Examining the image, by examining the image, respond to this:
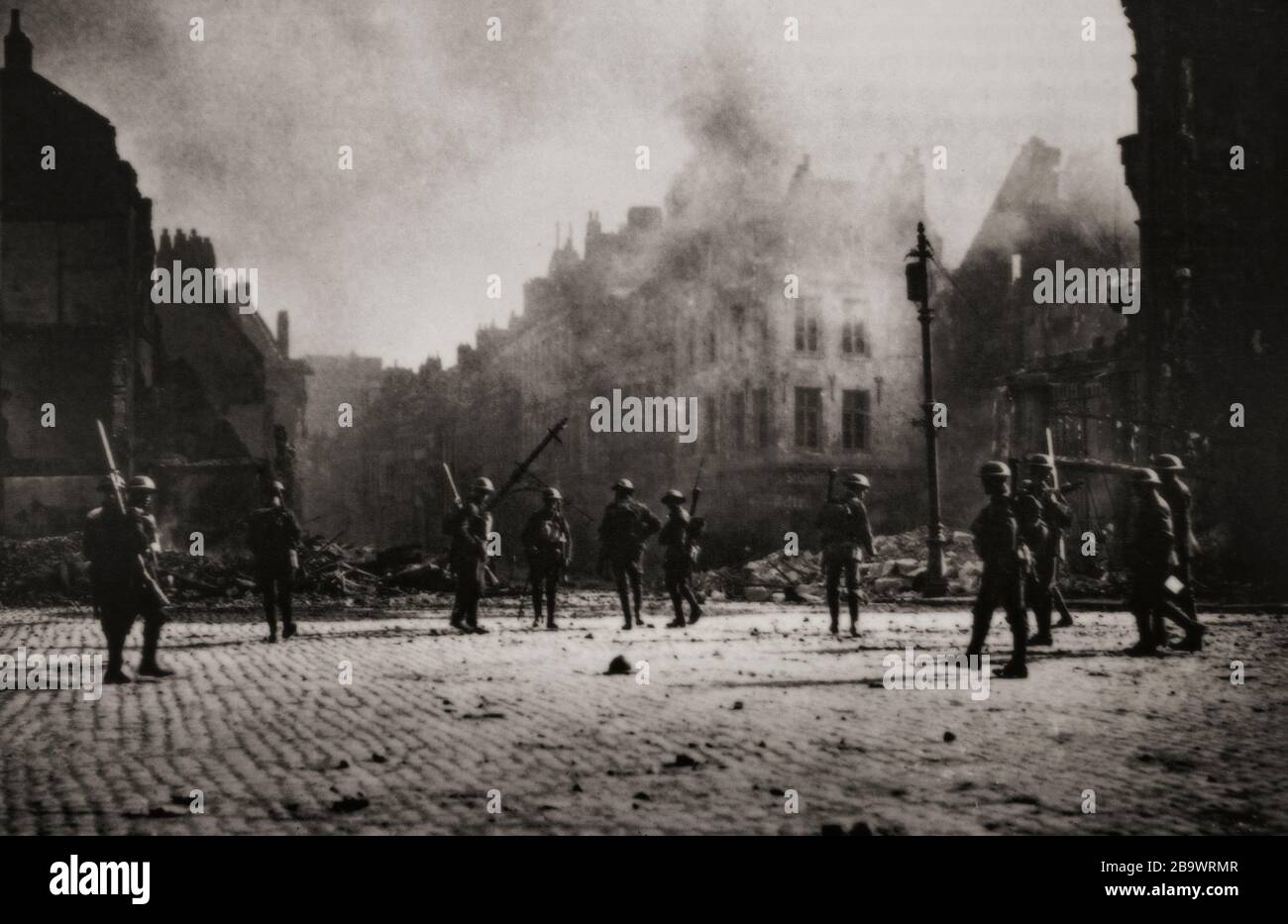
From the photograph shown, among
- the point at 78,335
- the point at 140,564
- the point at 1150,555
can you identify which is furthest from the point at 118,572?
the point at 1150,555

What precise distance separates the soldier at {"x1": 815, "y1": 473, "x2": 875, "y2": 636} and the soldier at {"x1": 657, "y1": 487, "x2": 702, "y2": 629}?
214 centimetres

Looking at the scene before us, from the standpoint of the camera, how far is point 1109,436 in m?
27.4

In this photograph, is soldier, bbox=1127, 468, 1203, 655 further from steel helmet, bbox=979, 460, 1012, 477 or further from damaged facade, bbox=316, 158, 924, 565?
damaged facade, bbox=316, 158, 924, 565

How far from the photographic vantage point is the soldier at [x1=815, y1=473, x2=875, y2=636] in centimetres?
1400

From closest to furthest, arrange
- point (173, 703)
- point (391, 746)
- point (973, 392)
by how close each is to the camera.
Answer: point (391, 746), point (173, 703), point (973, 392)

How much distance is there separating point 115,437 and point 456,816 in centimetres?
1188

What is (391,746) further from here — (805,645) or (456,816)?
(805,645)

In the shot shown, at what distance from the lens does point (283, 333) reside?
4272 cm

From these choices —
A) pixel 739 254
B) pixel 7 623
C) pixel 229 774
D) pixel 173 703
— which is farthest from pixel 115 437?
pixel 739 254

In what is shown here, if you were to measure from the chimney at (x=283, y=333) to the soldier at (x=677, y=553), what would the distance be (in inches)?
912

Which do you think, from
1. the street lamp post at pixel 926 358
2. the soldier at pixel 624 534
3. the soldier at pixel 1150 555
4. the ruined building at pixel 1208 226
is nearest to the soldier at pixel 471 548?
the soldier at pixel 624 534

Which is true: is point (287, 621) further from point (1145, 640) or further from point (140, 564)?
point (1145, 640)

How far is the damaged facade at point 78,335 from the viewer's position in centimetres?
1414
